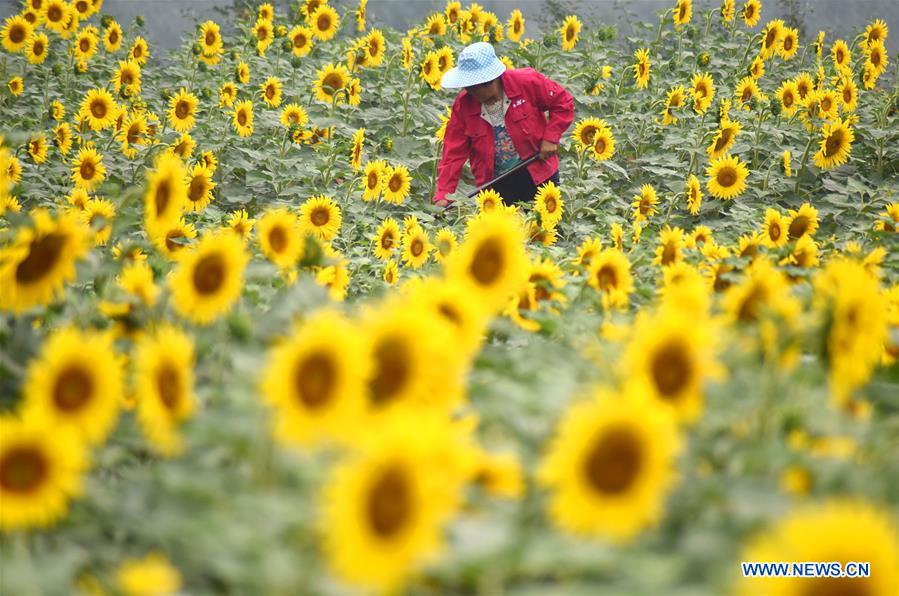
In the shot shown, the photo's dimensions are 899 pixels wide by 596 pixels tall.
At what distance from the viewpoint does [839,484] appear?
47.1 inches

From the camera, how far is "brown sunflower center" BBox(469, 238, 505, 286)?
1.76 m

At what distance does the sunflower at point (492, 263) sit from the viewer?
5.73ft

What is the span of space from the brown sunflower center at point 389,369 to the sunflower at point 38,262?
0.78 m

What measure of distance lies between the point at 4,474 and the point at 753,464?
992 millimetres

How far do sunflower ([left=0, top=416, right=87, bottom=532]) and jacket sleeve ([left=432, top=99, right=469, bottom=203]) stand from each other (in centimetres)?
430

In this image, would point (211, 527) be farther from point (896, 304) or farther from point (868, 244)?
point (868, 244)

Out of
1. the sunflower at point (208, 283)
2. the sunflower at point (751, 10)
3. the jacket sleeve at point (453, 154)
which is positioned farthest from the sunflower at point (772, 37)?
the sunflower at point (208, 283)

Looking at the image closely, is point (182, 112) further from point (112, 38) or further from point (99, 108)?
point (112, 38)

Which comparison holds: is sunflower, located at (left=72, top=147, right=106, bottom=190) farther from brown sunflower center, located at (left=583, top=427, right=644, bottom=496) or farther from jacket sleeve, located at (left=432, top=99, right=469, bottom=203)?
brown sunflower center, located at (left=583, top=427, right=644, bottom=496)

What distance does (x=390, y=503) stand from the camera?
104cm

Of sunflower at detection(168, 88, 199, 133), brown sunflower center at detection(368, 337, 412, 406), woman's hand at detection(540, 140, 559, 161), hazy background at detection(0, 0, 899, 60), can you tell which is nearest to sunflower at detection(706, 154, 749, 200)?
woman's hand at detection(540, 140, 559, 161)

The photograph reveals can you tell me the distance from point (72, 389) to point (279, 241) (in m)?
0.75

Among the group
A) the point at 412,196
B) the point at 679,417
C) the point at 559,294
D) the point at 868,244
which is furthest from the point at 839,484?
the point at 412,196

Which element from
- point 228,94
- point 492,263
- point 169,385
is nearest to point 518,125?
point 228,94
